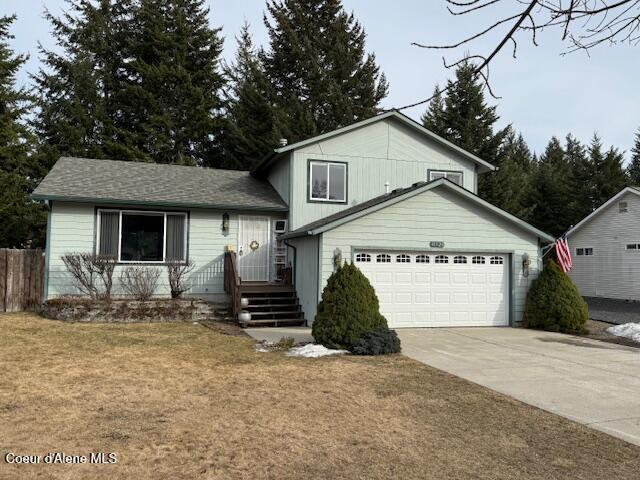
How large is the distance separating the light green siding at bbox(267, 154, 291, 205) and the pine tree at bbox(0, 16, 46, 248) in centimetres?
1260

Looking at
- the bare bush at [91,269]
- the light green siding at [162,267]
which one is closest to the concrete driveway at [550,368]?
the light green siding at [162,267]

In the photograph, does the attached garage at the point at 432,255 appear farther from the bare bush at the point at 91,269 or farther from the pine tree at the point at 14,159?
the pine tree at the point at 14,159

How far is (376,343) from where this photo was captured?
29.1 ft

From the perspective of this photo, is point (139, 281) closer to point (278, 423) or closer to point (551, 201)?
point (278, 423)

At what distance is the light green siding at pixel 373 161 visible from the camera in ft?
48.1

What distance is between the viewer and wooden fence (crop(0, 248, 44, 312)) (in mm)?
13539

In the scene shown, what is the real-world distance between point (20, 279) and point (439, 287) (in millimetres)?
11610

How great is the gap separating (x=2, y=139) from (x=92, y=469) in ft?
73.2

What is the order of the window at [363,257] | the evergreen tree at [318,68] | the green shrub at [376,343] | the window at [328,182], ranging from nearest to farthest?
the green shrub at [376,343] < the window at [363,257] < the window at [328,182] < the evergreen tree at [318,68]

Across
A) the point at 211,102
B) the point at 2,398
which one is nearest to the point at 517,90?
the point at 2,398

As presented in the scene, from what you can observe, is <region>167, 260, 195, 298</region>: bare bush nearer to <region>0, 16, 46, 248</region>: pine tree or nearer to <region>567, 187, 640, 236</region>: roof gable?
<region>0, 16, 46, 248</region>: pine tree

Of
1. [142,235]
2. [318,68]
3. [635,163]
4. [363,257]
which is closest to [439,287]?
[363,257]

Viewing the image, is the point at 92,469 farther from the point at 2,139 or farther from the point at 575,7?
the point at 2,139

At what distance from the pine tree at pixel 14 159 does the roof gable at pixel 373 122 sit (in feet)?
39.7
